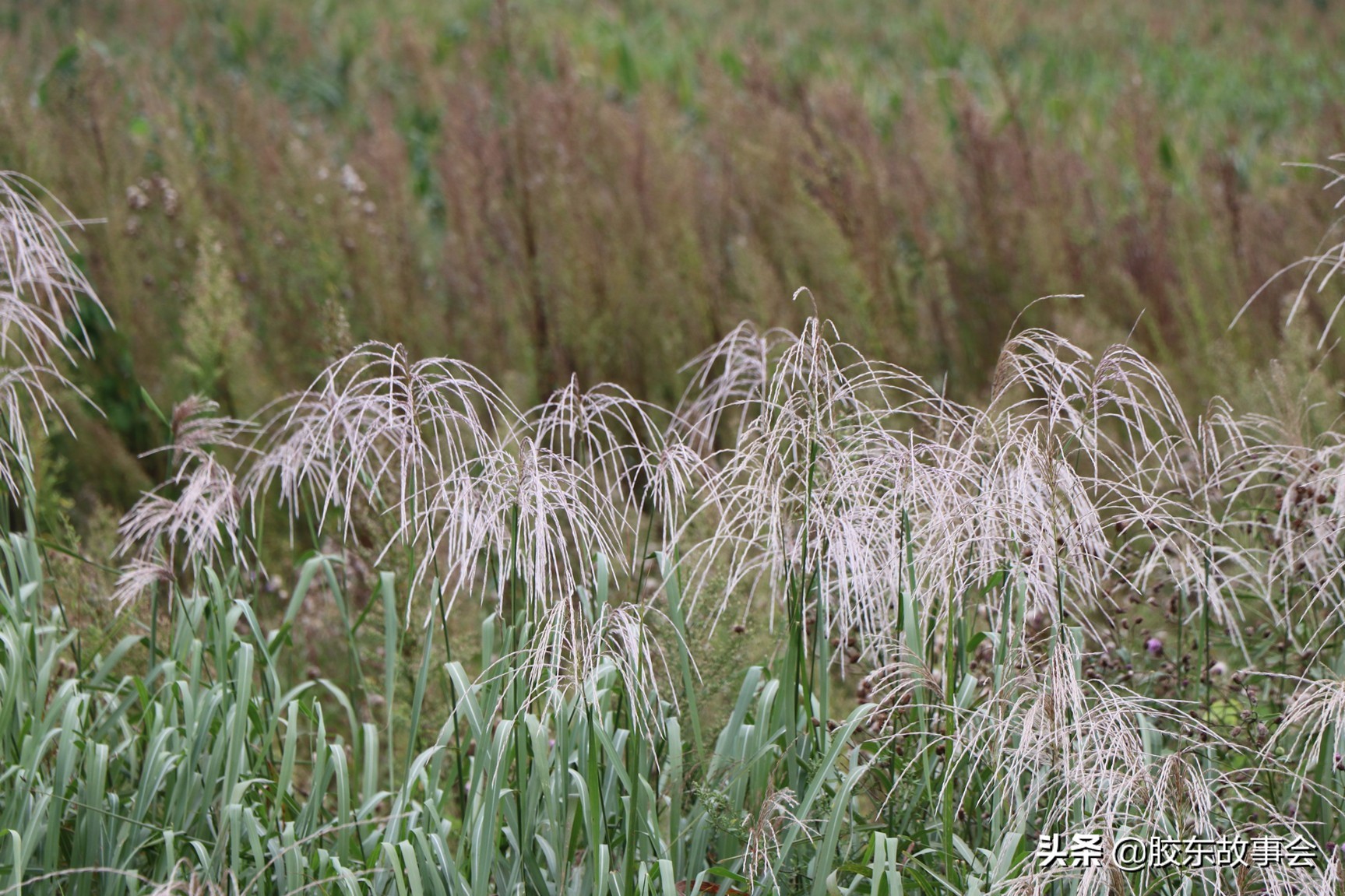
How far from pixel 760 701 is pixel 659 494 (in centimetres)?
75

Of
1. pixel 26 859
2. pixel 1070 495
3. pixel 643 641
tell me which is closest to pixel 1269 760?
pixel 1070 495

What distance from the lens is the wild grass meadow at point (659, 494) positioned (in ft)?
6.33

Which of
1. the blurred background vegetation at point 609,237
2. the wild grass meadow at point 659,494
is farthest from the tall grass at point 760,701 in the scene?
the blurred background vegetation at point 609,237

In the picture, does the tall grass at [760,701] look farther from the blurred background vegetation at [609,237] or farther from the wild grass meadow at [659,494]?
the blurred background vegetation at [609,237]

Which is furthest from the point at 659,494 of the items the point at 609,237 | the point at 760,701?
the point at 609,237

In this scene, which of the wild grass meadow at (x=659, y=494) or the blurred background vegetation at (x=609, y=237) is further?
the blurred background vegetation at (x=609, y=237)

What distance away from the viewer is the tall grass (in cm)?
185

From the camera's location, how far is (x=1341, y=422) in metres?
3.29

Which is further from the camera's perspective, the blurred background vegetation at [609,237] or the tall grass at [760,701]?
the blurred background vegetation at [609,237]

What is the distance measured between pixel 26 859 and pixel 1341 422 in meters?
3.16

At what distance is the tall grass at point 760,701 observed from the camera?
6.08ft

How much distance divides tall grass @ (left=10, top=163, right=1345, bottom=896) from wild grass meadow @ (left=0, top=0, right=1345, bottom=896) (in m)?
0.02

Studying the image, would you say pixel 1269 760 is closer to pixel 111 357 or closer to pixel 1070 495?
pixel 1070 495

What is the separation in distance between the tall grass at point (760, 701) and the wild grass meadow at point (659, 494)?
0.06 feet
